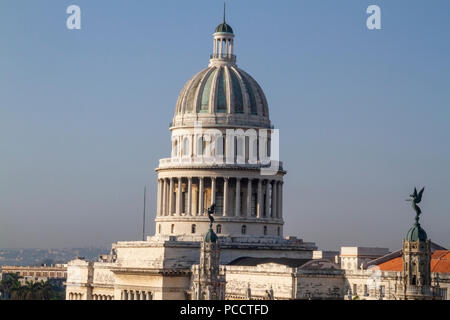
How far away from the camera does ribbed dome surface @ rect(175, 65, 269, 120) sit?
568ft

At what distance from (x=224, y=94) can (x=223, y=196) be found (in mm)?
13696

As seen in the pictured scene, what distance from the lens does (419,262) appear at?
90.0m

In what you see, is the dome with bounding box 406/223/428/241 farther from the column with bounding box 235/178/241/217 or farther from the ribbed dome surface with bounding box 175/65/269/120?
the ribbed dome surface with bounding box 175/65/269/120

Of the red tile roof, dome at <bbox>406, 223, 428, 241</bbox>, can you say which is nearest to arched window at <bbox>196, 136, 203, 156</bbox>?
the red tile roof

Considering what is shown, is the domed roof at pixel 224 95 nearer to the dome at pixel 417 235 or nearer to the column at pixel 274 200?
the column at pixel 274 200

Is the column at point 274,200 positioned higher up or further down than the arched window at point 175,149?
further down

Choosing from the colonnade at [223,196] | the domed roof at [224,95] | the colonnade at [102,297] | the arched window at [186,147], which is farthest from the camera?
the colonnade at [102,297]

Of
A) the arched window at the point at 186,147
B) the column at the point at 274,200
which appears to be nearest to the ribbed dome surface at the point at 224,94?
the arched window at the point at 186,147

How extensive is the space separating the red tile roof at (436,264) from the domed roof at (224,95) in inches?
1251

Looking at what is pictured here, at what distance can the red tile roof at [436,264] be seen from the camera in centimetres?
13862

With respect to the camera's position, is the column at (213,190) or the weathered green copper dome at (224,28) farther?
the weathered green copper dome at (224,28)
